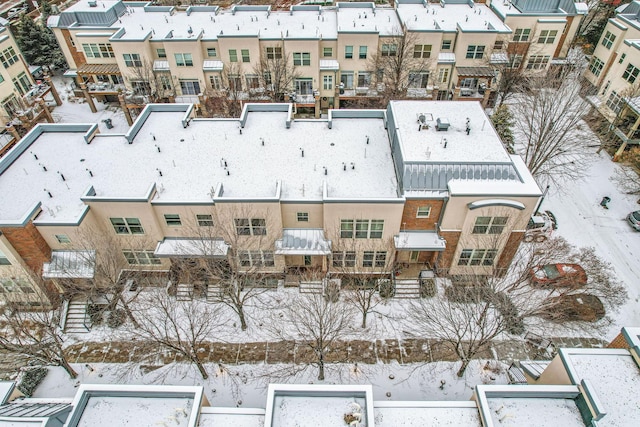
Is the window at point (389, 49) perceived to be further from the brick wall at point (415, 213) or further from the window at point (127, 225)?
the window at point (127, 225)

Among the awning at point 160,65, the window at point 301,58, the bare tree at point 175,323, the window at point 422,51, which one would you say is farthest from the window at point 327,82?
the bare tree at point 175,323

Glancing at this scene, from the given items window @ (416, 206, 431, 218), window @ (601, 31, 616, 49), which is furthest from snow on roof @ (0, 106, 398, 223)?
window @ (601, 31, 616, 49)

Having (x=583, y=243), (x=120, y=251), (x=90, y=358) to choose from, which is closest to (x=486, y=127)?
(x=583, y=243)

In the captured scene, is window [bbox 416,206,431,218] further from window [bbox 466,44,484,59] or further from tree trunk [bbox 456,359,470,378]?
window [bbox 466,44,484,59]

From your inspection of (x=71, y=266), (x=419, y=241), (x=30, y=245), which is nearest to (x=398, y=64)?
(x=419, y=241)

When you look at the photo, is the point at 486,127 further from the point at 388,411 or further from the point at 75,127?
the point at 75,127
